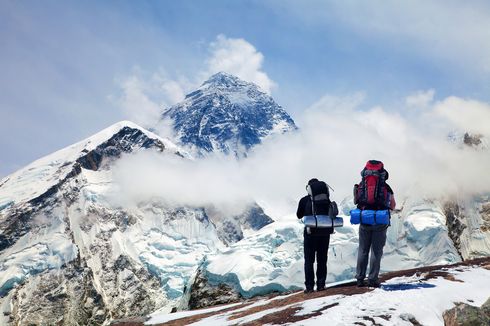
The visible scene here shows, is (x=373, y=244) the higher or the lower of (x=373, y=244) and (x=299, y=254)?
the higher

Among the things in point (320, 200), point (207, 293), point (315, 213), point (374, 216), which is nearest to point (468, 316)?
point (374, 216)

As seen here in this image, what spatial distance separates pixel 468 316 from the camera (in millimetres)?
11555

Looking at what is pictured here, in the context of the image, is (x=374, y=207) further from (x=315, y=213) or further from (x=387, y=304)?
(x=387, y=304)

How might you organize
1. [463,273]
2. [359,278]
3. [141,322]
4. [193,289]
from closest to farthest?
[359,278] → [463,273] → [141,322] → [193,289]

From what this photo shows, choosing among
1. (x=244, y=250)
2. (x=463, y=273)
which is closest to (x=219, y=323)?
(x=463, y=273)

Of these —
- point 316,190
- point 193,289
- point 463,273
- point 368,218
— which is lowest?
point 193,289

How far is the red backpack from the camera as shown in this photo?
52.3 feet

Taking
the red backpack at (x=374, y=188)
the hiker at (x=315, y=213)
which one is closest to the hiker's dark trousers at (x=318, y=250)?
the hiker at (x=315, y=213)

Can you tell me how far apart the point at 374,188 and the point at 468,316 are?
17.3 feet

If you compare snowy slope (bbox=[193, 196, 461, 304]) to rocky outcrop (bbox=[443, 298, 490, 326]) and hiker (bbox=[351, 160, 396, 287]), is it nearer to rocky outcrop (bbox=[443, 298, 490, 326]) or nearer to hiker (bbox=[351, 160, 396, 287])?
hiker (bbox=[351, 160, 396, 287])

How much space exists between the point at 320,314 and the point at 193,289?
11641cm

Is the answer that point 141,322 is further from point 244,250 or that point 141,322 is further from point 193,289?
point 244,250

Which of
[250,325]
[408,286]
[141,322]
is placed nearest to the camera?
[250,325]

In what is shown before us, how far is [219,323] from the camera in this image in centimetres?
1630
